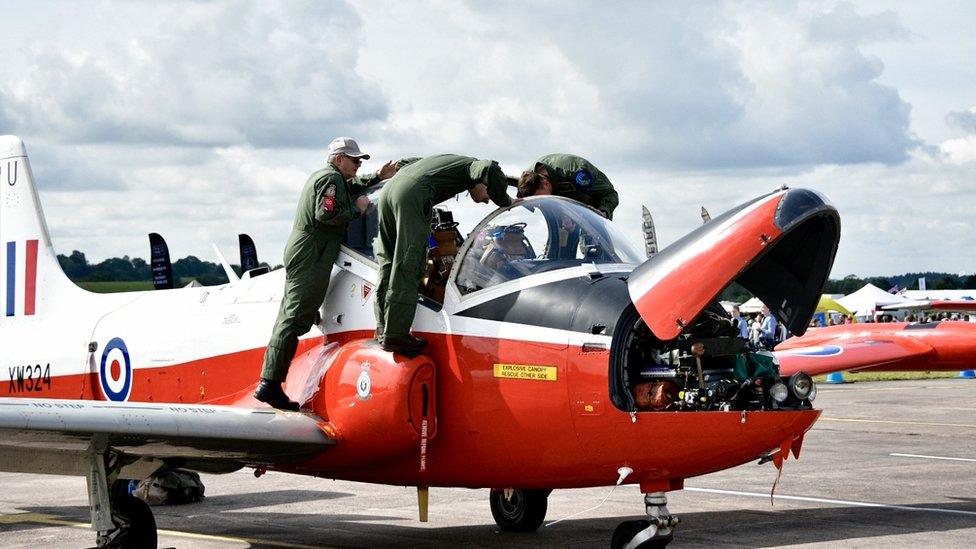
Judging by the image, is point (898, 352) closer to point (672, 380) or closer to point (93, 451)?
point (672, 380)

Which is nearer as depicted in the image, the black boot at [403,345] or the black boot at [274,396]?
the black boot at [403,345]

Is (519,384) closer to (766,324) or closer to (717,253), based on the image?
(717,253)

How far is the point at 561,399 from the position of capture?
790cm

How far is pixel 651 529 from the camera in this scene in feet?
25.7

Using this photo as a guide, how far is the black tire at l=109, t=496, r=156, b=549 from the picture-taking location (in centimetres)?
892

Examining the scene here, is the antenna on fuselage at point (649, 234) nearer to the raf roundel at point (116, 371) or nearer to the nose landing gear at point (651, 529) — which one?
the nose landing gear at point (651, 529)

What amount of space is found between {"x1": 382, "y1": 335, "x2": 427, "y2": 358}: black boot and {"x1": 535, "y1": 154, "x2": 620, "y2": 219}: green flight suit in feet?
6.26

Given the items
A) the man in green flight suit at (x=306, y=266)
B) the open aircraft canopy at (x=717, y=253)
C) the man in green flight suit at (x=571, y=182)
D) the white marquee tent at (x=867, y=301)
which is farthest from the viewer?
the white marquee tent at (x=867, y=301)

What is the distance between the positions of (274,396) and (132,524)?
1382mm

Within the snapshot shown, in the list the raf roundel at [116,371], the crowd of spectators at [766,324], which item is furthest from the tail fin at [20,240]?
the crowd of spectators at [766,324]

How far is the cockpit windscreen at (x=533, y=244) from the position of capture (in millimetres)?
8508

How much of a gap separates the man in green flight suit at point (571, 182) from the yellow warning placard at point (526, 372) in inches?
69.8

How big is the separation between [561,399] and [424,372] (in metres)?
1.04

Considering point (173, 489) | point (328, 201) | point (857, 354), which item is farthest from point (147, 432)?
point (857, 354)
